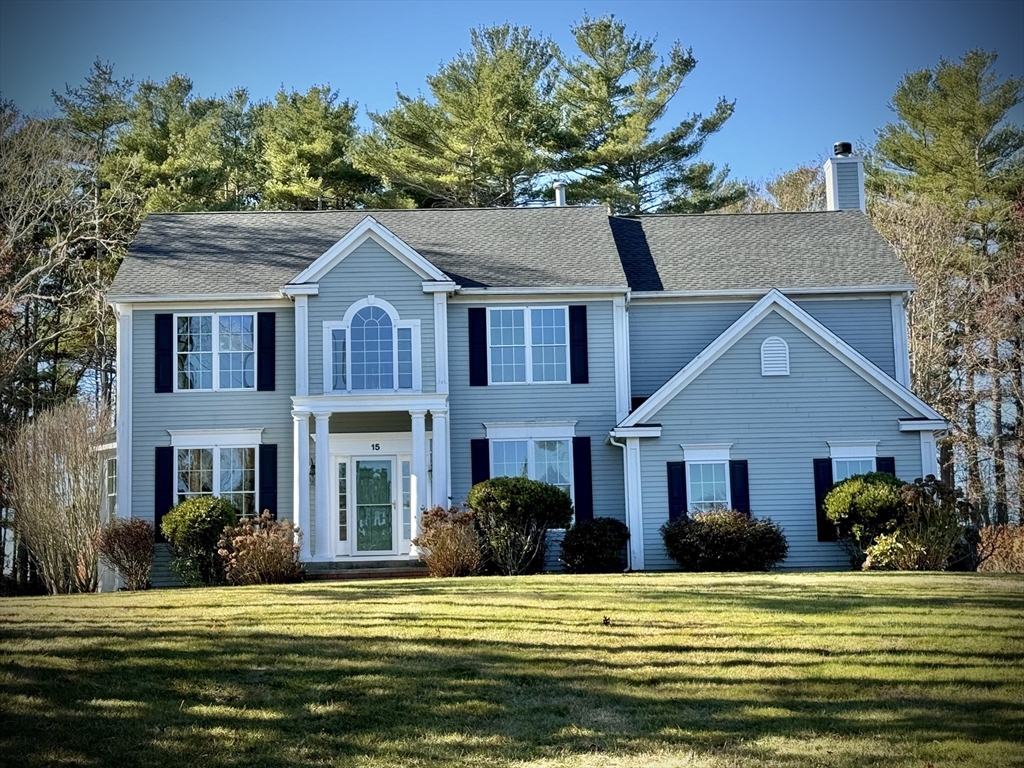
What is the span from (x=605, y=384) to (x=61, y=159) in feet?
62.2

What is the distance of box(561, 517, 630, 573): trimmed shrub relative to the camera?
20.8 meters

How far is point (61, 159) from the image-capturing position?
33.5 meters

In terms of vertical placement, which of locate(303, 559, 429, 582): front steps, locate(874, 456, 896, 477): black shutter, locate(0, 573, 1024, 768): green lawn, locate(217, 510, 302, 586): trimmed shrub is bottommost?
locate(0, 573, 1024, 768): green lawn

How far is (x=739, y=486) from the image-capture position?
2197 cm

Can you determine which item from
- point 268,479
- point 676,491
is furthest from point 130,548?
point 676,491

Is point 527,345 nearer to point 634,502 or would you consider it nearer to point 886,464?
point 634,502

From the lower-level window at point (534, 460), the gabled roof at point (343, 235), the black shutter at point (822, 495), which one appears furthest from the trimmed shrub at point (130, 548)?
the black shutter at point (822, 495)

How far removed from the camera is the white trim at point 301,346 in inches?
863

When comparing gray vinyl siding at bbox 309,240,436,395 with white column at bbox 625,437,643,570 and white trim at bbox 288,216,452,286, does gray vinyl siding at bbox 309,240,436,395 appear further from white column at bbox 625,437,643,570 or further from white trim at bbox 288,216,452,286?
white column at bbox 625,437,643,570

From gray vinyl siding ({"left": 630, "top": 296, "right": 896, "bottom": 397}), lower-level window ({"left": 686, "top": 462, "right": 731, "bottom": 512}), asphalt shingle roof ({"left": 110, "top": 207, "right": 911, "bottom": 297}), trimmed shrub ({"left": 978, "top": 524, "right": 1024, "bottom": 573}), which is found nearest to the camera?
lower-level window ({"left": 686, "top": 462, "right": 731, "bottom": 512})

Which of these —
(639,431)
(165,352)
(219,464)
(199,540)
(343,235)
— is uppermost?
(343,235)

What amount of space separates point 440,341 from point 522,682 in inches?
465

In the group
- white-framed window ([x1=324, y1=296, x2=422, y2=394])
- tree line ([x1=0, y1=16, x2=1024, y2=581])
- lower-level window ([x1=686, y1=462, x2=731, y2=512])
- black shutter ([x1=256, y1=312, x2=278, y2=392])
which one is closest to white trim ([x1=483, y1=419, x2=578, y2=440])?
white-framed window ([x1=324, y1=296, x2=422, y2=394])

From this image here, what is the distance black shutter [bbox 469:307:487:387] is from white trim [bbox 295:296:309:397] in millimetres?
3102
